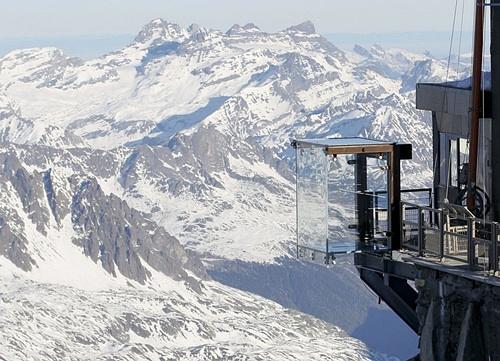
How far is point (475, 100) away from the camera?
24.4 meters

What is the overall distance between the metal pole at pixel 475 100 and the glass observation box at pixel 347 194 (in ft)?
5.19

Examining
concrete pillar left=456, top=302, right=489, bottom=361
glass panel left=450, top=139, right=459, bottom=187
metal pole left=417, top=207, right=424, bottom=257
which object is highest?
glass panel left=450, top=139, right=459, bottom=187

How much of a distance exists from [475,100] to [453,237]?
2.09 m

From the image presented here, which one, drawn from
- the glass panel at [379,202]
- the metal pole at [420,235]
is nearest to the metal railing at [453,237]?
the metal pole at [420,235]

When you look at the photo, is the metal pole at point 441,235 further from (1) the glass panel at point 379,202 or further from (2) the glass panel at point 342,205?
(2) the glass panel at point 342,205

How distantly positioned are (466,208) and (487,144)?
119 cm

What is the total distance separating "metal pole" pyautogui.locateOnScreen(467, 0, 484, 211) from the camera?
23.7m

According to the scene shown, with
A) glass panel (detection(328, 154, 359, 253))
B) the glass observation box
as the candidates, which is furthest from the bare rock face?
glass panel (detection(328, 154, 359, 253))

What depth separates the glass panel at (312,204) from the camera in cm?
2681

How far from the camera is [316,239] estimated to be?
89.4ft

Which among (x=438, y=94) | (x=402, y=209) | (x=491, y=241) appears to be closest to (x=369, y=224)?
(x=402, y=209)

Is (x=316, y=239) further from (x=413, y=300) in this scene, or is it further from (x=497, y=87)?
(x=497, y=87)

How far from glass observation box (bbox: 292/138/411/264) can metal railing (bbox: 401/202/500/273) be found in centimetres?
43

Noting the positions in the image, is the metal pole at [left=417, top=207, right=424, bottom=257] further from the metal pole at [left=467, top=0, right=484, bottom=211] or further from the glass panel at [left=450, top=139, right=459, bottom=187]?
the glass panel at [left=450, top=139, right=459, bottom=187]
